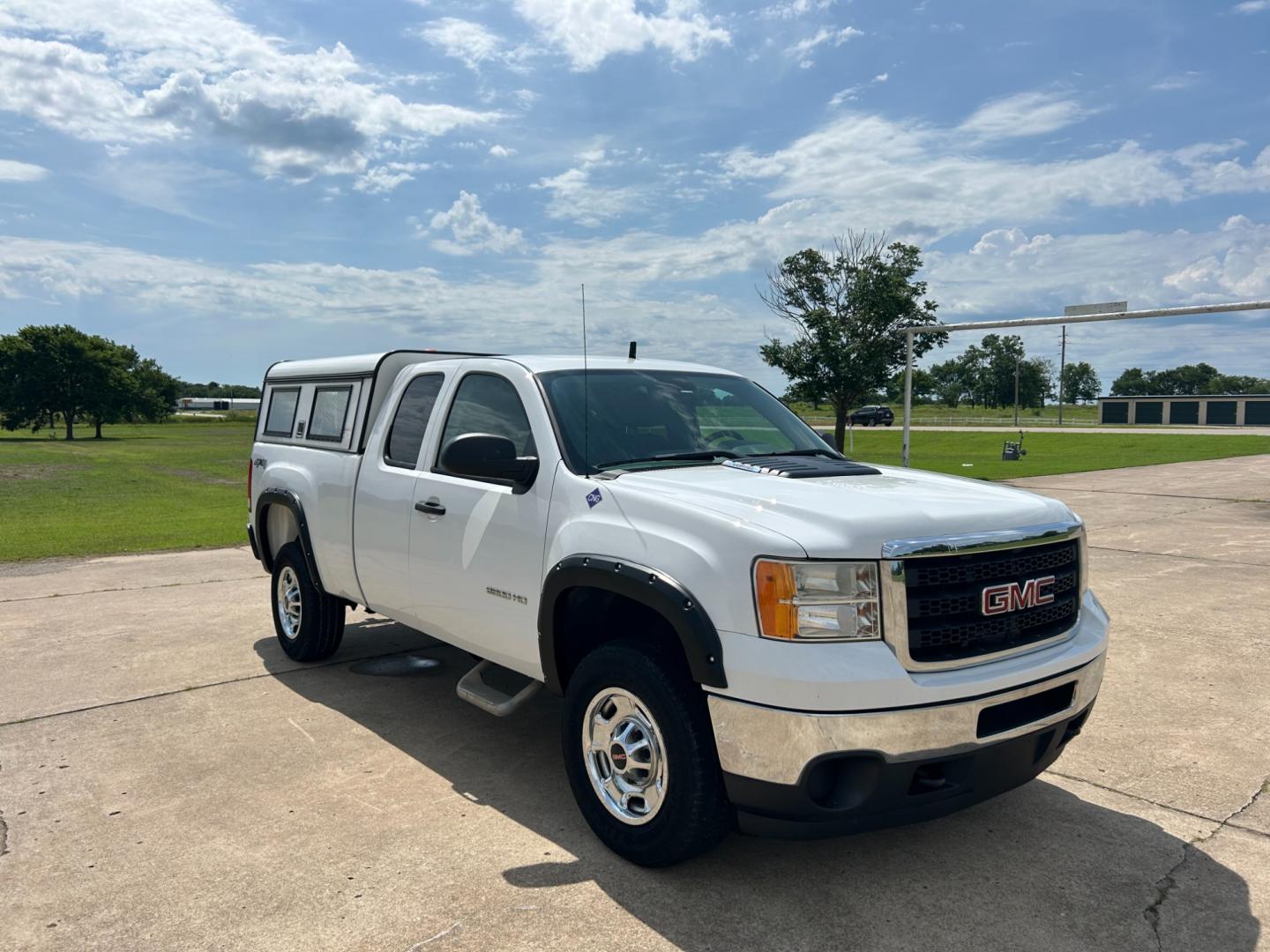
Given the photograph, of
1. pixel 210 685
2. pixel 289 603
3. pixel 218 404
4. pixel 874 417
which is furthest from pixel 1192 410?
pixel 218 404

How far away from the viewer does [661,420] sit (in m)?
4.46

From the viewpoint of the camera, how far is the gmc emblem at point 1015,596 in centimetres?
328

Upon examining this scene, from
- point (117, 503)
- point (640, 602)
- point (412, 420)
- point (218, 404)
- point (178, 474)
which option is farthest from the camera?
point (218, 404)

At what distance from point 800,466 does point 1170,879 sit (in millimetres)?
2055

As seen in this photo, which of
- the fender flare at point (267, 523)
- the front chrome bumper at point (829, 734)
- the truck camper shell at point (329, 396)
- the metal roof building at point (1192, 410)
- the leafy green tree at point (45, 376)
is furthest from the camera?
the metal roof building at point (1192, 410)

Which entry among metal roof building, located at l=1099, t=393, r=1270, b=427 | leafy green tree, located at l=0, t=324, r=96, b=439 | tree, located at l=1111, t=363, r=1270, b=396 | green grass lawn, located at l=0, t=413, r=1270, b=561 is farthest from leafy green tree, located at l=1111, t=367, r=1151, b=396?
leafy green tree, located at l=0, t=324, r=96, b=439

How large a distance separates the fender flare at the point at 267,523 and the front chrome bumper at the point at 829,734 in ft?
11.9

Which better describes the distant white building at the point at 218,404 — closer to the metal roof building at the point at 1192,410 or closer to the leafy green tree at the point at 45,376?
the leafy green tree at the point at 45,376

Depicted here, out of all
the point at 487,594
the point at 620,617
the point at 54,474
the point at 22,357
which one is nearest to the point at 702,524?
the point at 620,617

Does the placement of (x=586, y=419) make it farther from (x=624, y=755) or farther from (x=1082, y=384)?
(x=1082, y=384)

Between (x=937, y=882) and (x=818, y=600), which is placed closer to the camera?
(x=818, y=600)

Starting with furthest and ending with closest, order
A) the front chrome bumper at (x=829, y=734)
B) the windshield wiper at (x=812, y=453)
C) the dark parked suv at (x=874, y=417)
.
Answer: the dark parked suv at (x=874, y=417)
the windshield wiper at (x=812, y=453)
the front chrome bumper at (x=829, y=734)

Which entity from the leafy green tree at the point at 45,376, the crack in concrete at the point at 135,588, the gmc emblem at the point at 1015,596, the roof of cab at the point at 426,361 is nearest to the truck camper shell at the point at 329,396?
the roof of cab at the point at 426,361

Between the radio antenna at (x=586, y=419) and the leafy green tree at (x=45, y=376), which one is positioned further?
the leafy green tree at (x=45, y=376)
